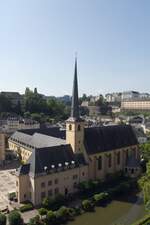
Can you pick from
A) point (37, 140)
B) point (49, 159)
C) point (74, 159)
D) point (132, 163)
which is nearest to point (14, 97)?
point (37, 140)

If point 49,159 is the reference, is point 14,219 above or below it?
below

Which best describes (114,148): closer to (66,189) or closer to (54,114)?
(66,189)

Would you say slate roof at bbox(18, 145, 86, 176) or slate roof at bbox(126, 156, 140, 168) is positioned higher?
slate roof at bbox(18, 145, 86, 176)

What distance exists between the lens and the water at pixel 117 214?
43938 millimetres

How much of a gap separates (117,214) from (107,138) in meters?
23.0

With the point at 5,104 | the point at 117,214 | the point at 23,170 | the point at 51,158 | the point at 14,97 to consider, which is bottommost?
the point at 117,214

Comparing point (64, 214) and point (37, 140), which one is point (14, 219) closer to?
point (64, 214)

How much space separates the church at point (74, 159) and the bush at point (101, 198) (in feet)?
22.8

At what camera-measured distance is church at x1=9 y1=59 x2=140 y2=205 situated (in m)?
50.6

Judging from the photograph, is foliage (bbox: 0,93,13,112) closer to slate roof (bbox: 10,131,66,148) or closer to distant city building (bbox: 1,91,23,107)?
distant city building (bbox: 1,91,23,107)

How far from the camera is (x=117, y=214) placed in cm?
4691

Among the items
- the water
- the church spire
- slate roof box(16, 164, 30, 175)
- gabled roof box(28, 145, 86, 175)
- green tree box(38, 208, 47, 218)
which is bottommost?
the water

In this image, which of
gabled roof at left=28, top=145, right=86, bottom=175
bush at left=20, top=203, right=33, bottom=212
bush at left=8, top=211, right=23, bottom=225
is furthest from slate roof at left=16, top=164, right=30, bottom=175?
bush at left=8, top=211, right=23, bottom=225

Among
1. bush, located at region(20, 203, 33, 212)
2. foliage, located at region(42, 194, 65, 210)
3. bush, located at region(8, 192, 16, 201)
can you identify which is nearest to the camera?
bush, located at region(20, 203, 33, 212)
